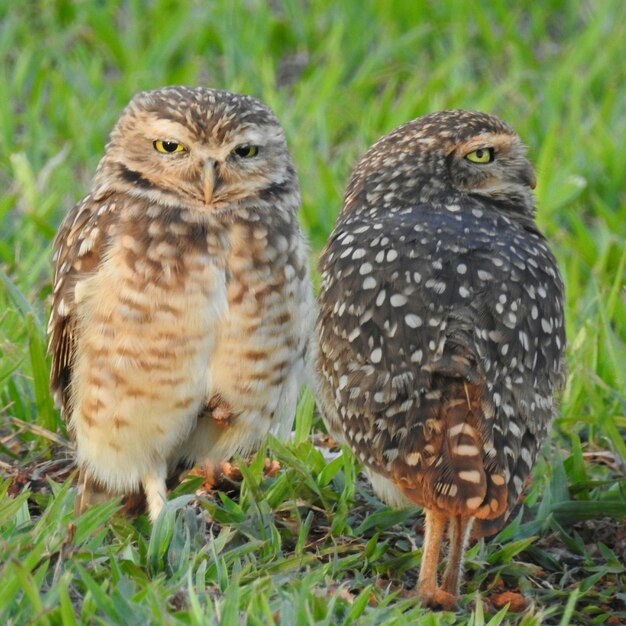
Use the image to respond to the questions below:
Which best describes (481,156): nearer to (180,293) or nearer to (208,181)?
(208,181)

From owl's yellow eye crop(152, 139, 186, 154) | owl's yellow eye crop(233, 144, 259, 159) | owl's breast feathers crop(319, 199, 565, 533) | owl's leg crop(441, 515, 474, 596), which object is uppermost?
owl's yellow eye crop(152, 139, 186, 154)

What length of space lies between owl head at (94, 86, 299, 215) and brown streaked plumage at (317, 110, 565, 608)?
1.11 feet

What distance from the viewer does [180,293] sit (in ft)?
14.1

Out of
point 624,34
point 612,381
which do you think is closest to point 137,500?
point 612,381

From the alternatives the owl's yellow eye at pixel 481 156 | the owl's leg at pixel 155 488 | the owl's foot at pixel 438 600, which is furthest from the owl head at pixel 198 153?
the owl's foot at pixel 438 600

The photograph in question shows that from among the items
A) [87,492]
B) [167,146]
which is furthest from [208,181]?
[87,492]

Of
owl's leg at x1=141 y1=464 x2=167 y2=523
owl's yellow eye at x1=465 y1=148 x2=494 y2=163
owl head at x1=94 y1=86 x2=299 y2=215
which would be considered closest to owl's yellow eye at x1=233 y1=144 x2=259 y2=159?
owl head at x1=94 y1=86 x2=299 y2=215

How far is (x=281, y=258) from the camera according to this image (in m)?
4.44

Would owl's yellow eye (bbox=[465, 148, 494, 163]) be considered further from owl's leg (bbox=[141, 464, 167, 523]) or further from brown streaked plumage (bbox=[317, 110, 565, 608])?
owl's leg (bbox=[141, 464, 167, 523])

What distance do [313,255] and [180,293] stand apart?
1954 millimetres

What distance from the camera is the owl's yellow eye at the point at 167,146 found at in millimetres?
4414

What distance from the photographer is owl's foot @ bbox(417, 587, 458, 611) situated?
402 centimetres

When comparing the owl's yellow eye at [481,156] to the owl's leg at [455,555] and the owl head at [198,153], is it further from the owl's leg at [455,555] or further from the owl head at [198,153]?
the owl's leg at [455,555]

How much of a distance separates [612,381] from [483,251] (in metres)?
1.35
